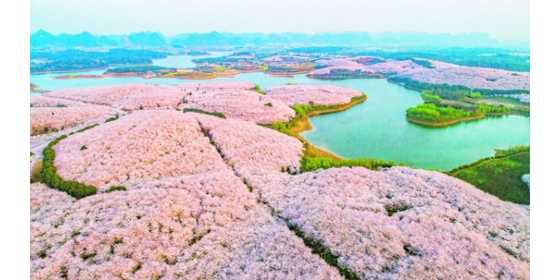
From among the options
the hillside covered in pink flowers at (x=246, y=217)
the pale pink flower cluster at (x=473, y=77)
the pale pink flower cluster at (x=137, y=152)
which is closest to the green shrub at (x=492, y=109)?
the pale pink flower cluster at (x=473, y=77)

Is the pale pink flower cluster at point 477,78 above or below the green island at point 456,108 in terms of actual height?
above

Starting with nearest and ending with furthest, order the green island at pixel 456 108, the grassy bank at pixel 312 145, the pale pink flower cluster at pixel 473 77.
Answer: the grassy bank at pixel 312 145
the green island at pixel 456 108
the pale pink flower cluster at pixel 473 77

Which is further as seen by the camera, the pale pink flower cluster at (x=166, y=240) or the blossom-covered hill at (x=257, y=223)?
the blossom-covered hill at (x=257, y=223)

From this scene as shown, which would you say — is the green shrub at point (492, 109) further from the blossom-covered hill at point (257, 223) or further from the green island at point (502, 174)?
the blossom-covered hill at point (257, 223)

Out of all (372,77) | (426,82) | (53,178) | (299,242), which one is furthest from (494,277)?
(372,77)

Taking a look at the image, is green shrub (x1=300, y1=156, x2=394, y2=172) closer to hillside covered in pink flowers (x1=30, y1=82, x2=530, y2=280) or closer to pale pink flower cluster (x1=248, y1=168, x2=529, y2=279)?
hillside covered in pink flowers (x1=30, y1=82, x2=530, y2=280)

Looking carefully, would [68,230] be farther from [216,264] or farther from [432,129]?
[432,129]

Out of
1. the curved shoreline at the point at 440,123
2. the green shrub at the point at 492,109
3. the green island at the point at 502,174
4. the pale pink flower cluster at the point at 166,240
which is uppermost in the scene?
the green shrub at the point at 492,109
